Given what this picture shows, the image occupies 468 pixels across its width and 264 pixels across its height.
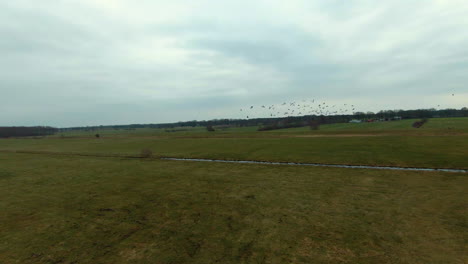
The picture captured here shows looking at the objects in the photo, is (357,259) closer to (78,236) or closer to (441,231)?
(441,231)

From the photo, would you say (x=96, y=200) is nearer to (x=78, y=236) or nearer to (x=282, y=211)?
(x=78, y=236)

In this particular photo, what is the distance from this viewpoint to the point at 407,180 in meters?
22.8

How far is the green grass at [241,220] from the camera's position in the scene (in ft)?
35.5

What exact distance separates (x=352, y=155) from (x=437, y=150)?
13.1 metres

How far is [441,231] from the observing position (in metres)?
12.3

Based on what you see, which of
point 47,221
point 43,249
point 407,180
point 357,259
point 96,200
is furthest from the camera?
point 407,180

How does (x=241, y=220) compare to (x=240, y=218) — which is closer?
(x=241, y=220)

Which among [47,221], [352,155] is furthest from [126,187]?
[352,155]

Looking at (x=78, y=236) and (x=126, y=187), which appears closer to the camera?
(x=78, y=236)

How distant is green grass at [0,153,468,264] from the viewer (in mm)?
10812

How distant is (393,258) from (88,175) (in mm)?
32151

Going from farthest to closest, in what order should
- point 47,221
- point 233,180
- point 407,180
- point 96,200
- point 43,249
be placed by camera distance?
point 233,180 → point 407,180 → point 96,200 → point 47,221 → point 43,249

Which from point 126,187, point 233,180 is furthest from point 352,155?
point 126,187

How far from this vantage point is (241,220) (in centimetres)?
1454
